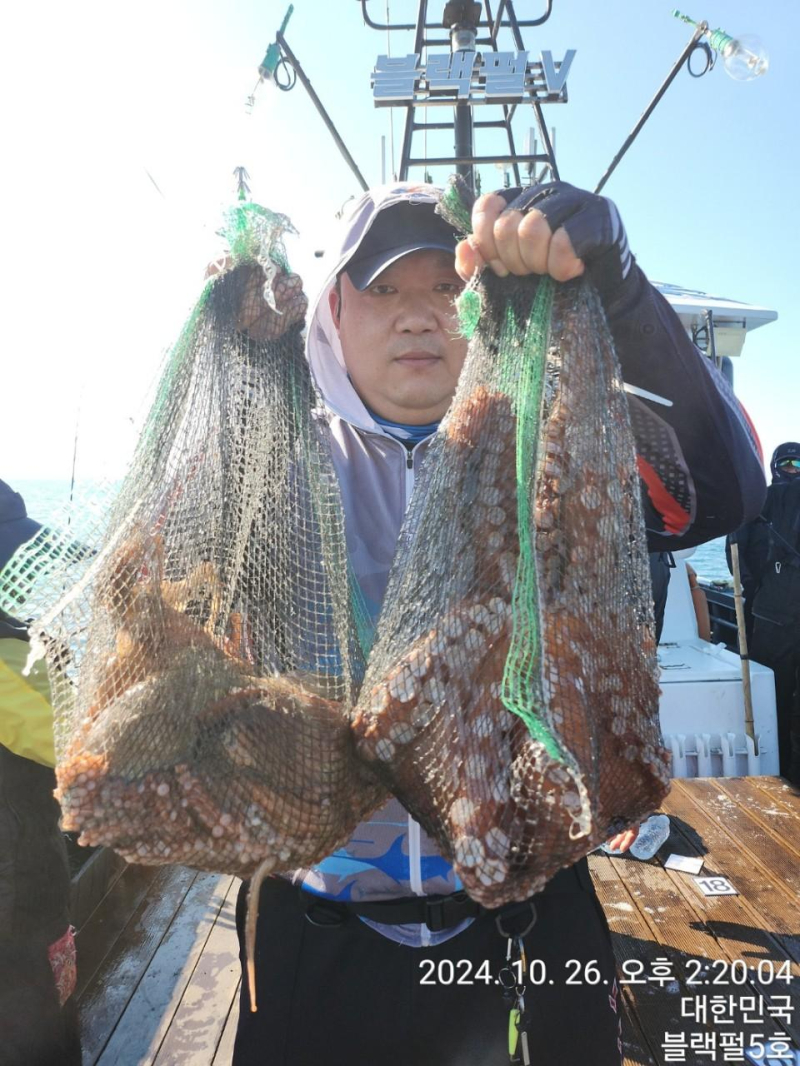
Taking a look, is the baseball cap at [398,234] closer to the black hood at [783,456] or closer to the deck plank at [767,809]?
the deck plank at [767,809]

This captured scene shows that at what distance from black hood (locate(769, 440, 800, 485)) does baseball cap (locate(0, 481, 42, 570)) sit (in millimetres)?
6540

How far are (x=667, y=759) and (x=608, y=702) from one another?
17 centimetres

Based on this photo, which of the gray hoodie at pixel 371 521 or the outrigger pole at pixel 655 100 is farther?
the outrigger pole at pixel 655 100

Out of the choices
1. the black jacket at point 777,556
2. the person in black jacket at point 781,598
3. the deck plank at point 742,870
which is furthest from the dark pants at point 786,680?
the deck plank at point 742,870

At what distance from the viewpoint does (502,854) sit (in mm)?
1099

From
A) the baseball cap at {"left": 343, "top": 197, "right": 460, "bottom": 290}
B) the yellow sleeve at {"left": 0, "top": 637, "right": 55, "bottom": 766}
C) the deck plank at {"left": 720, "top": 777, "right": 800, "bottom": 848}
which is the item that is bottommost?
the deck plank at {"left": 720, "top": 777, "right": 800, "bottom": 848}

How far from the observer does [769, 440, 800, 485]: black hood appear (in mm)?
6707

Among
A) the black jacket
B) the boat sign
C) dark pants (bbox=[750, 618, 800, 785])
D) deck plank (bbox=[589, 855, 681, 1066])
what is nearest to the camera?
deck plank (bbox=[589, 855, 681, 1066])

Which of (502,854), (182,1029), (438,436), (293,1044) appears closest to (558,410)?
(438,436)

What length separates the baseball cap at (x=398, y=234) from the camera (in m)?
1.70

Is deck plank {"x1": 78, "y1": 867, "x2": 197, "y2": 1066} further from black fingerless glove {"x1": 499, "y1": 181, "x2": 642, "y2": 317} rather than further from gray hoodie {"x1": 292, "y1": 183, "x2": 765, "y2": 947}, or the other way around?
black fingerless glove {"x1": 499, "y1": 181, "x2": 642, "y2": 317}

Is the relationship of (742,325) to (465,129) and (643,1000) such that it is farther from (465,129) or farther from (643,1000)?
(643,1000)

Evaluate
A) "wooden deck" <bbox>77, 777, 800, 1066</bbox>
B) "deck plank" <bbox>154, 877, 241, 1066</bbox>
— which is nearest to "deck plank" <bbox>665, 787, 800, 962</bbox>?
"wooden deck" <bbox>77, 777, 800, 1066</bbox>

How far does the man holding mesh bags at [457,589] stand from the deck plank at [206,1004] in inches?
66.7
